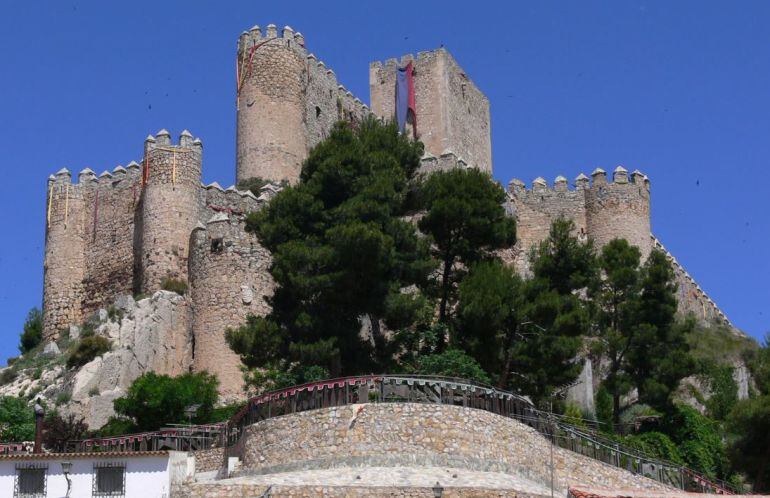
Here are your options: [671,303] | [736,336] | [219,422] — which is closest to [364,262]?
[219,422]

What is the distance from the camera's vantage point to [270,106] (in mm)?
45000

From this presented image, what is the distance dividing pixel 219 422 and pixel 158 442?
2.96m

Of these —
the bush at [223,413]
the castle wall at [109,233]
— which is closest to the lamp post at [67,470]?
the bush at [223,413]

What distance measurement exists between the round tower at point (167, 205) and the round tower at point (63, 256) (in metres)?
3.29

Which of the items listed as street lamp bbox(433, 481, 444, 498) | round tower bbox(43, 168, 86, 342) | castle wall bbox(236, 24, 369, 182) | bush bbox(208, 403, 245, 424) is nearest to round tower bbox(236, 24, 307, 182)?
castle wall bbox(236, 24, 369, 182)

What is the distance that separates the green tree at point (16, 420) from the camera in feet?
102

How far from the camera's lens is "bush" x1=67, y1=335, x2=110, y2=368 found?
35.0 metres

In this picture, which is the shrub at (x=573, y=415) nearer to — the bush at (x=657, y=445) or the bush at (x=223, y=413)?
the bush at (x=657, y=445)

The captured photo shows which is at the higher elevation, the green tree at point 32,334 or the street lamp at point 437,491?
the green tree at point 32,334

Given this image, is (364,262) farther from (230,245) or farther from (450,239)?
(230,245)

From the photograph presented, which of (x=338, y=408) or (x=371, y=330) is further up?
(x=371, y=330)

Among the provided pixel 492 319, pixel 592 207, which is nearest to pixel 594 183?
pixel 592 207

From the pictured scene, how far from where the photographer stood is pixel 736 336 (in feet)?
155

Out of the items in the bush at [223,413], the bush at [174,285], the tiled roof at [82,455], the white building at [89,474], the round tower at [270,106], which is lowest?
the white building at [89,474]
